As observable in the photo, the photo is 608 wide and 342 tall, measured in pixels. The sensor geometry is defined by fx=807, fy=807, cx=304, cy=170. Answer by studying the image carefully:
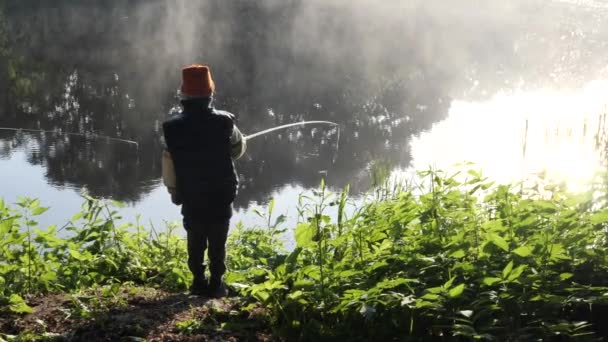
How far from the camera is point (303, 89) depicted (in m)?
→ 14.9

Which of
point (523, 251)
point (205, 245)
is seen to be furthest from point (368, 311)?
point (205, 245)

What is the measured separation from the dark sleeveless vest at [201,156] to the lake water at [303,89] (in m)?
1.82

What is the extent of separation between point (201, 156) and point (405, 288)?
1.44m

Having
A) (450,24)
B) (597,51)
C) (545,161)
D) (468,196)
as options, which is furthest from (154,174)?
(450,24)

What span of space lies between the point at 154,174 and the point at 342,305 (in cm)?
629

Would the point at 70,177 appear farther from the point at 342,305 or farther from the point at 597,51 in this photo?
the point at 597,51

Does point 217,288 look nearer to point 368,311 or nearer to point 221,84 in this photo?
point 368,311

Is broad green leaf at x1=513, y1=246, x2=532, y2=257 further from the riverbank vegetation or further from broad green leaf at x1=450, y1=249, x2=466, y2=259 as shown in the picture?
broad green leaf at x1=450, y1=249, x2=466, y2=259

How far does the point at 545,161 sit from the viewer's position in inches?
378

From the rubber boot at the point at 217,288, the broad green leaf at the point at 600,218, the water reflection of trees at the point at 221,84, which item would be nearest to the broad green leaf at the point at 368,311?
the broad green leaf at the point at 600,218

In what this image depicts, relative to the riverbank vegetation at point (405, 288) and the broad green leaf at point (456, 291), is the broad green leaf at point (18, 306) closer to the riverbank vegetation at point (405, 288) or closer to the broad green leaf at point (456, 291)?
the riverbank vegetation at point (405, 288)

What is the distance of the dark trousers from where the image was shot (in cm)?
446

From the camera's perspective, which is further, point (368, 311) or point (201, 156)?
point (201, 156)

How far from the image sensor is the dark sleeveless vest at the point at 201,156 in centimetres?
432
